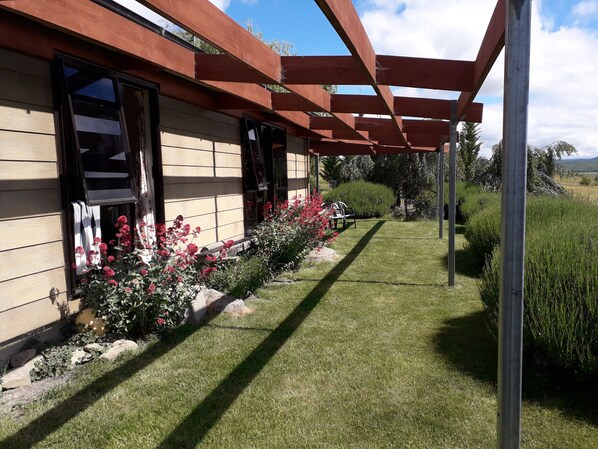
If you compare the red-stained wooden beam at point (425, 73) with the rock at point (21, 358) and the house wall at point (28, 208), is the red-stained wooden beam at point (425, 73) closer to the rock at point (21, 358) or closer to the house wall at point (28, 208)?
the house wall at point (28, 208)

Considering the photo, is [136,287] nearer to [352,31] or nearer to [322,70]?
[322,70]

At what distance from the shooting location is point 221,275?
5152 millimetres

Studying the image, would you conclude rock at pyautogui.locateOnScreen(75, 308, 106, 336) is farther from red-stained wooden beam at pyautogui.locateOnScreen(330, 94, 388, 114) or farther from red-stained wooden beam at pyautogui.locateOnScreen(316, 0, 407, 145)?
red-stained wooden beam at pyautogui.locateOnScreen(330, 94, 388, 114)

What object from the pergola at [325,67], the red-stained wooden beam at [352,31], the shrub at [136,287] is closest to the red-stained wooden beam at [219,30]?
the pergola at [325,67]

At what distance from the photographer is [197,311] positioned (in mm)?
4375

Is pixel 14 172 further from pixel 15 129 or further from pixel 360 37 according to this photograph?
pixel 360 37

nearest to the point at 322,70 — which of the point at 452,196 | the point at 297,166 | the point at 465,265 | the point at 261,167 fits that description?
the point at 452,196

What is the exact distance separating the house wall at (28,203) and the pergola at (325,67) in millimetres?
255

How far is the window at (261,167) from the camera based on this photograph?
7.22 meters

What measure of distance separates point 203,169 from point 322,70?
2.77 metres

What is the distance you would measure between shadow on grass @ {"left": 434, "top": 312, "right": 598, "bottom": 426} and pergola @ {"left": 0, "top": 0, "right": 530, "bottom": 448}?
1556mm

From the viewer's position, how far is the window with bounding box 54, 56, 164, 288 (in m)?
3.46

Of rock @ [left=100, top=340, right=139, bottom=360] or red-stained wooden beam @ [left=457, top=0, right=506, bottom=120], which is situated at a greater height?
red-stained wooden beam @ [left=457, top=0, right=506, bottom=120]

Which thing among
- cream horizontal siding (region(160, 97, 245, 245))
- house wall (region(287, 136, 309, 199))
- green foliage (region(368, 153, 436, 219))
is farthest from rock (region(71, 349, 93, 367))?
green foliage (region(368, 153, 436, 219))
